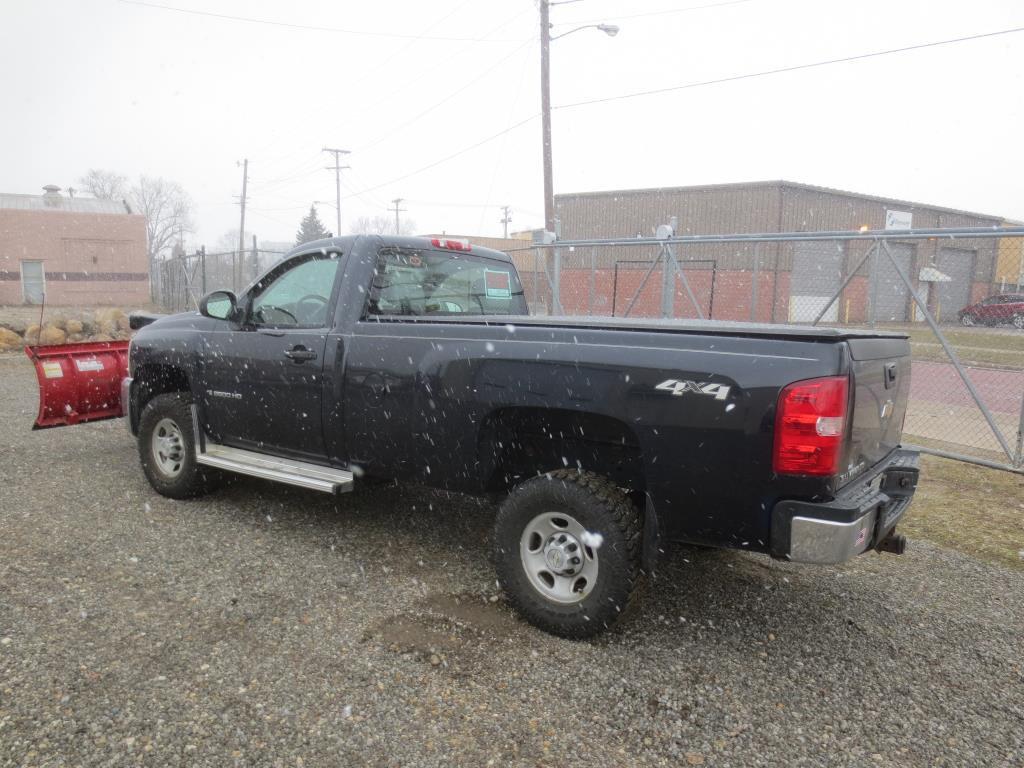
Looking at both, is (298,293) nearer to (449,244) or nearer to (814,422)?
(449,244)

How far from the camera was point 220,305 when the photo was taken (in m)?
4.89

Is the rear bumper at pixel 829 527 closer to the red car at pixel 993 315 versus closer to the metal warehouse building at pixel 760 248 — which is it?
the red car at pixel 993 315

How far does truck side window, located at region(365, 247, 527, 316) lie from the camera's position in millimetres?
4359

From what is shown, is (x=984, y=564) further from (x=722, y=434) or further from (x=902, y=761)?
(x=722, y=434)

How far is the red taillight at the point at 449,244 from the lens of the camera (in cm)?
475

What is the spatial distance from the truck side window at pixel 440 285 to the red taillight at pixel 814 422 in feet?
8.03

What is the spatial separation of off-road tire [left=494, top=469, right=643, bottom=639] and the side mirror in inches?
102

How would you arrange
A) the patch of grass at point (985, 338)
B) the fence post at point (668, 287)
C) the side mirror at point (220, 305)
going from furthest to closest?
the fence post at point (668, 287) < the patch of grass at point (985, 338) < the side mirror at point (220, 305)

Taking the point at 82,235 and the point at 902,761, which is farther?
the point at 82,235

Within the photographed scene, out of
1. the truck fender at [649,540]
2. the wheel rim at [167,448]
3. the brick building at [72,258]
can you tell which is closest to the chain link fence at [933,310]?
the truck fender at [649,540]

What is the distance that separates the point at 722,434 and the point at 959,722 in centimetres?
147

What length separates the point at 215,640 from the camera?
10.7 feet

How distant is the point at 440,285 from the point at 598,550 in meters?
2.22

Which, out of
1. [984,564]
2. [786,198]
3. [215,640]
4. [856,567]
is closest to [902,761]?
[856,567]
